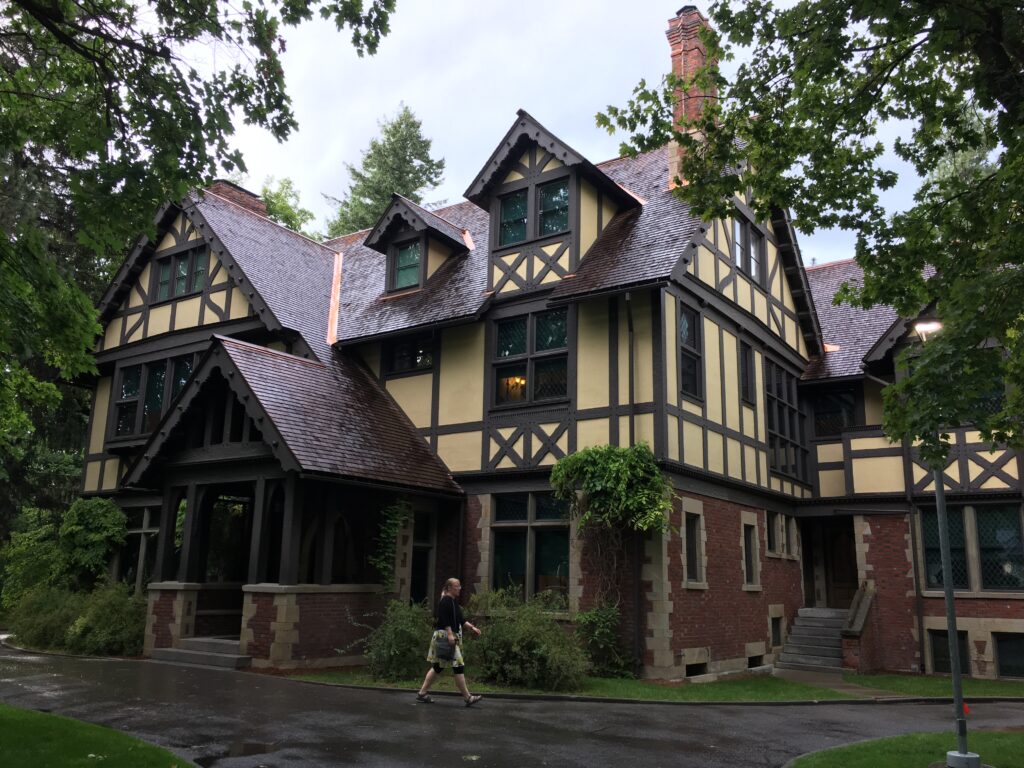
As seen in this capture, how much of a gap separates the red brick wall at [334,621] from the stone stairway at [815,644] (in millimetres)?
9344

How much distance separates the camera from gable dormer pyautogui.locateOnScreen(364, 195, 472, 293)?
20922 mm

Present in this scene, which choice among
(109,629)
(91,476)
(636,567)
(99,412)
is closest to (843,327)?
(636,567)

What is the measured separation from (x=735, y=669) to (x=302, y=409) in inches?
403

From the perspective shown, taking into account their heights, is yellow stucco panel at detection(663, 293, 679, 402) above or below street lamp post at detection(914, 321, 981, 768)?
above

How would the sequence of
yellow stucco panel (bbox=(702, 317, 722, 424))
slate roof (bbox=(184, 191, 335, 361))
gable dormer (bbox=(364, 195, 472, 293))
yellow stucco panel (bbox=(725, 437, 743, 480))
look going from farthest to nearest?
gable dormer (bbox=(364, 195, 472, 293))
slate roof (bbox=(184, 191, 335, 361))
yellow stucco panel (bbox=(725, 437, 743, 480))
yellow stucco panel (bbox=(702, 317, 722, 424))

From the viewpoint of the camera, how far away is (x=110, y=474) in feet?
75.2

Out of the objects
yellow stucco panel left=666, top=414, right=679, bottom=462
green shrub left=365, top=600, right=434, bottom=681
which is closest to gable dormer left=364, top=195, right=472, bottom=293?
yellow stucco panel left=666, top=414, right=679, bottom=462

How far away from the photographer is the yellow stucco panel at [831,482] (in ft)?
72.5

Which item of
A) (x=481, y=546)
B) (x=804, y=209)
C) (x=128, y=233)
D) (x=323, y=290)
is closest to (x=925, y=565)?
(x=481, y=546)

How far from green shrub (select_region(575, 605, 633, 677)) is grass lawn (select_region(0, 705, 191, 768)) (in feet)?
27.4

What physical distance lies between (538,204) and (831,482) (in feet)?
35.2

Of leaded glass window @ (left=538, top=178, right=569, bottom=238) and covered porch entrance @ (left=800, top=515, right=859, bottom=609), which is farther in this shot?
covered porch entrance @ (left=800, top=515, right=859, bottom=609)

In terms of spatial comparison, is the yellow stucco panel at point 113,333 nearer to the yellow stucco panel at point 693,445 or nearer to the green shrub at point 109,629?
the green shrub at point 109,629

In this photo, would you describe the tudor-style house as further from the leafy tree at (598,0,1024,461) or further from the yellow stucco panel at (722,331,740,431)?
the leafy tree at (598,0,1024,461)
